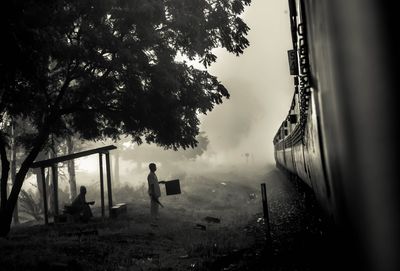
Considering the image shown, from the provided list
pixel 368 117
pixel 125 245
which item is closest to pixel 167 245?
pixel 125 245

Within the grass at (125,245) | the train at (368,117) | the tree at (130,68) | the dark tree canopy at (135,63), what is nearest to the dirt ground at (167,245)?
the grass at (125,245)

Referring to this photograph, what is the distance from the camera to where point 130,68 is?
39.8 feet

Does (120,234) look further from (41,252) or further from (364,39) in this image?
(364,39)

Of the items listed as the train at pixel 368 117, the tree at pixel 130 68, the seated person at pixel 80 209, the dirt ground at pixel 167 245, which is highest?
the tree at pixel 130 68

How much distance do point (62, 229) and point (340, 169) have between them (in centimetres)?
1205

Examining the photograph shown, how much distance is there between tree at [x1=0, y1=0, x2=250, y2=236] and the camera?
11.6 metres

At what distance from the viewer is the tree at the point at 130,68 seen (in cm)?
1158

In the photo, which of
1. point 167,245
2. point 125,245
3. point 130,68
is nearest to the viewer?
point 125,245

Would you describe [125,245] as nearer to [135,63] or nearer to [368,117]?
[135,63]

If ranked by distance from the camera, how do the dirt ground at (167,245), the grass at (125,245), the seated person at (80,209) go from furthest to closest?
the seated person at (80,209)
the grass at (125,245)
the dirt ground at (167,245)

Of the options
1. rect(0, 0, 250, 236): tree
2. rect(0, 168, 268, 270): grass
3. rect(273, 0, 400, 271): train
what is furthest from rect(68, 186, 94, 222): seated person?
rect(273, 0, 400, 271): train

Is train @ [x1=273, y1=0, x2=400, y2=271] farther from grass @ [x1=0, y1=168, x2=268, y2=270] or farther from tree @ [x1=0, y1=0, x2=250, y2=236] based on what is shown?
tree @ [x1=0, y1=0, x2=250, y2=236]

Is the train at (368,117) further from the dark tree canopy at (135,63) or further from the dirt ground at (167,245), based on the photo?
the dark tree canopy at (135,63)

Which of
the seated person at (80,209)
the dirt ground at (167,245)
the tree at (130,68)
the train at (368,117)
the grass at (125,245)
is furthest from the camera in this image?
the seated person at (80,209)
